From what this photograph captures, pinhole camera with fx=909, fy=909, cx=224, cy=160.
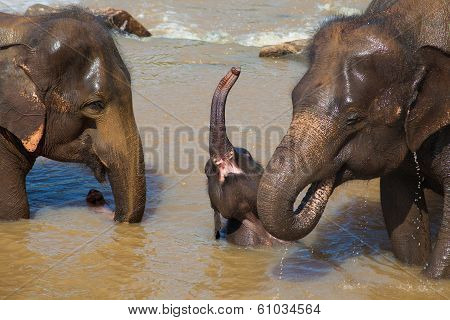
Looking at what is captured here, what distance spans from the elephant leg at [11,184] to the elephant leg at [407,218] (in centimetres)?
271

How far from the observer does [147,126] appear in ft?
30.0

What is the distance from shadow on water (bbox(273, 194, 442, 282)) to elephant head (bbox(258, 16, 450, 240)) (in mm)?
786

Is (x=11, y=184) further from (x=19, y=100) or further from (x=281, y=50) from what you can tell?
(x=281, y=50)

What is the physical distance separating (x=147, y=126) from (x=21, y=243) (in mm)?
2983

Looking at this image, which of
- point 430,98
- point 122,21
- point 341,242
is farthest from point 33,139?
point 122,21

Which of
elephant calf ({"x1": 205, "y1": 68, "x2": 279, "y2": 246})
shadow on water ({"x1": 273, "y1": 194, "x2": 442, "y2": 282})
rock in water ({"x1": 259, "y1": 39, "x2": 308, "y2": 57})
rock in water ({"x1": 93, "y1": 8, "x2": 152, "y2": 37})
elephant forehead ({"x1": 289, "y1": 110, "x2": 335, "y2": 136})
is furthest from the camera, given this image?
rock in water ({"x1": 93, "y1": 8, "x2": 152, "y2": 37})

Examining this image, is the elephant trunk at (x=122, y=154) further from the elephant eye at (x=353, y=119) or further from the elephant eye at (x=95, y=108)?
the elephant eye at (x=353, y=119)

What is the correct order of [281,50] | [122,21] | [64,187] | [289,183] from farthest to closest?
[122,21] < [281,50] < [64,187] < [289,183]

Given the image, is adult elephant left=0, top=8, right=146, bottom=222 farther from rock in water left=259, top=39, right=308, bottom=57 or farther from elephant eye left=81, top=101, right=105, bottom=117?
rock in water left=259, top=39, right=308, bottom=57

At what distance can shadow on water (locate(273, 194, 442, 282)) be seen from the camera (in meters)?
5.93

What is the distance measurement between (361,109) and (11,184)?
9.74 feet

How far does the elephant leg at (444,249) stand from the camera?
558cm

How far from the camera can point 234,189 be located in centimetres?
627

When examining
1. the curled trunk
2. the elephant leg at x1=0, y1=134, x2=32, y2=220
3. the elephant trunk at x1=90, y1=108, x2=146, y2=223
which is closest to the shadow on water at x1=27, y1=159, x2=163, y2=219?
the elephant leg at x1=0, y1=134, x2=32, y2=220
